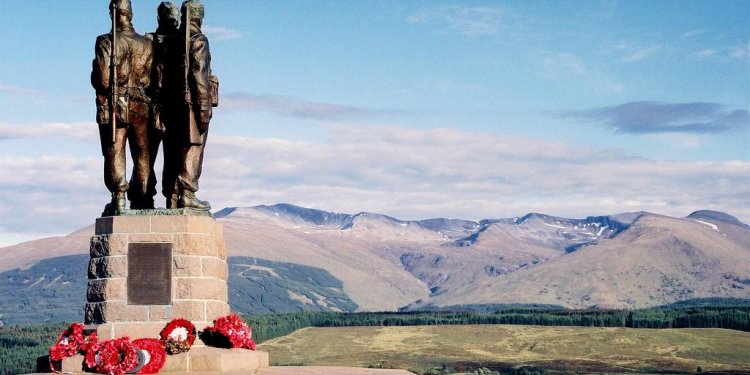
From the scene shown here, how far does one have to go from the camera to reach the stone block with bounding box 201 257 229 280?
3616 cm

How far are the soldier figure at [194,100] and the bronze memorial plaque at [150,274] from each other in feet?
6.56

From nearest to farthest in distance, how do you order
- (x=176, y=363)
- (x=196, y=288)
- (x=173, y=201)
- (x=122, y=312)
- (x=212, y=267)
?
(x=176, y=363)
(x=122, y=312)
(x=196, y=288)
(x=212, y=267)
(x=173, y=201)

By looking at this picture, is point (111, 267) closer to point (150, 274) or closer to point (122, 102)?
point (150, 274)

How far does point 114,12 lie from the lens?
37281 millimetres

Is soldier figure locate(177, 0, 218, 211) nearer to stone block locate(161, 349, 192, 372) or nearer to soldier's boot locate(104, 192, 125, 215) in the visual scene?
soldier's boot locate(104, 192, 125, 215)

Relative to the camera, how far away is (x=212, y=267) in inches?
1432

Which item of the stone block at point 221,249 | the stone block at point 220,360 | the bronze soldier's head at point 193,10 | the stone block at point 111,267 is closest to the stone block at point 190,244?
the stone block at point 221,249

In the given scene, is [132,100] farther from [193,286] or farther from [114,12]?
[193,286]

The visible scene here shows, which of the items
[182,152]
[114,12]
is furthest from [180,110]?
[114,12]

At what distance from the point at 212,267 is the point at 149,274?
1.95 metres

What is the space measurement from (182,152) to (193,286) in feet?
15.1

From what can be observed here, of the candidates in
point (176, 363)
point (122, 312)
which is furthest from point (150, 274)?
point (176, 363)

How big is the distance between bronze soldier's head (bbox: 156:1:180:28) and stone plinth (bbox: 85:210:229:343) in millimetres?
6422

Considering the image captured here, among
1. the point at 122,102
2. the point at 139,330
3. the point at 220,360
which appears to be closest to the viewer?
the point at 220,360
